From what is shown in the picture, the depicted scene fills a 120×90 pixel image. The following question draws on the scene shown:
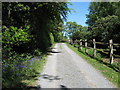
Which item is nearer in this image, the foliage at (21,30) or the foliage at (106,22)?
the foliage at (21,30)

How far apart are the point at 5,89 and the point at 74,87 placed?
6.79ft

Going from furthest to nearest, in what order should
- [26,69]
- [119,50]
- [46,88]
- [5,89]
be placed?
[119,50], [26,69], [46,88], [5,89]

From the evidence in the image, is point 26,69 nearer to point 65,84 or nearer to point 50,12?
point 65,84

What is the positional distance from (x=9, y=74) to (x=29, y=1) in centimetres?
568

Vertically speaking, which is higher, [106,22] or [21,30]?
[106,22]

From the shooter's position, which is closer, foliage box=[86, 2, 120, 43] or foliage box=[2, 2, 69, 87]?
foliage box=[2, 2, 69, 87]

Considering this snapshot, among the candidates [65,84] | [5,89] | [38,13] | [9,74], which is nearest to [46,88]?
[65,84]

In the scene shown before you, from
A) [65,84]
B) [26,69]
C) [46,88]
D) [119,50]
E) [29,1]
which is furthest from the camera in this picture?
[119,50]

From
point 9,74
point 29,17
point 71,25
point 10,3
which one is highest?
point 71,25

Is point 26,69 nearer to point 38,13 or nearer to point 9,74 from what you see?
point 9,74

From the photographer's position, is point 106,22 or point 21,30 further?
point 106,22

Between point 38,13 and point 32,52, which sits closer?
point 32,52

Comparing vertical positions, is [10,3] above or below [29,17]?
above

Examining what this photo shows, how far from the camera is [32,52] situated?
31.9ft
